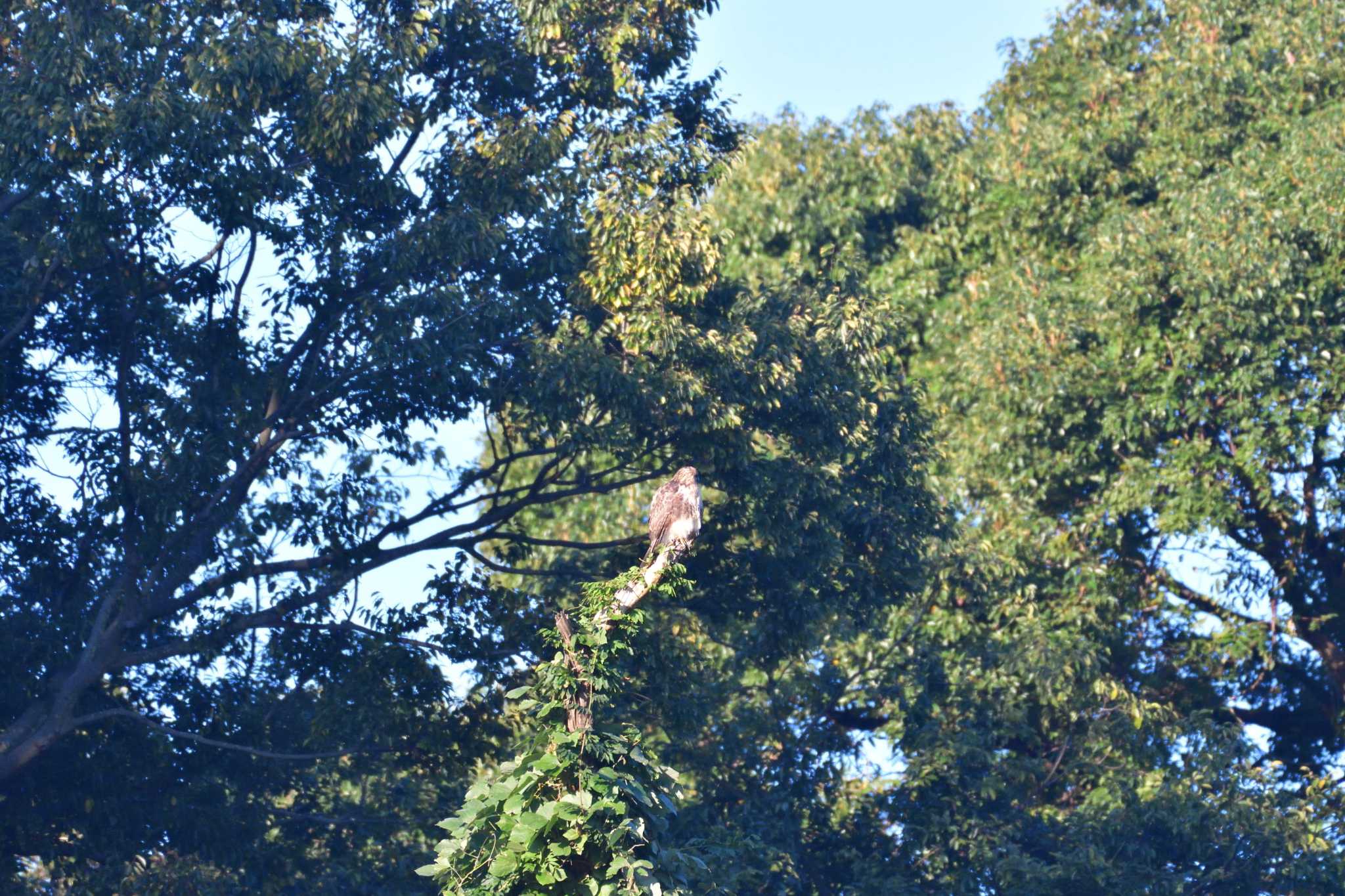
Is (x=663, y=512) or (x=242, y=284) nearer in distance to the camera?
(x=663, y=512)

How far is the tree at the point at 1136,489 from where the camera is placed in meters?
12.6

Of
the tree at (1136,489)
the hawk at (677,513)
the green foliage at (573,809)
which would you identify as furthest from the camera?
the tree at (1136,489)

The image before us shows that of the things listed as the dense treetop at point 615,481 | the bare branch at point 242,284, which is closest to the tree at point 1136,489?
the dense treetop at point 615,481

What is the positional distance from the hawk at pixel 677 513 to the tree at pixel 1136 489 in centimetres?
556

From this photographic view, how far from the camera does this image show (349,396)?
1066 centimetres

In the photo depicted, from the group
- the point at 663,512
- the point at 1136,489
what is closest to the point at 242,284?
the point at 663,512

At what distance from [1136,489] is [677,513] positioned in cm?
931

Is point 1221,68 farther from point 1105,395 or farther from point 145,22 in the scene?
point 145,22

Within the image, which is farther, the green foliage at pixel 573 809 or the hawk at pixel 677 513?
the hawk at pixel 677 513

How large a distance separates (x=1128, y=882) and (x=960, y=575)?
11.5 feet

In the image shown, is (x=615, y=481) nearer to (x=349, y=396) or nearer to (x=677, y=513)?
(x=349, y=396)

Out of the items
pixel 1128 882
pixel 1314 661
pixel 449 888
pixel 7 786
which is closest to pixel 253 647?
pixel 7 786

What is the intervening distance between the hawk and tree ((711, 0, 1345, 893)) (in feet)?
18.2

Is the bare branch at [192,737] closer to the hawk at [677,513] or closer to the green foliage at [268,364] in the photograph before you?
the green foliage at [268,364]
